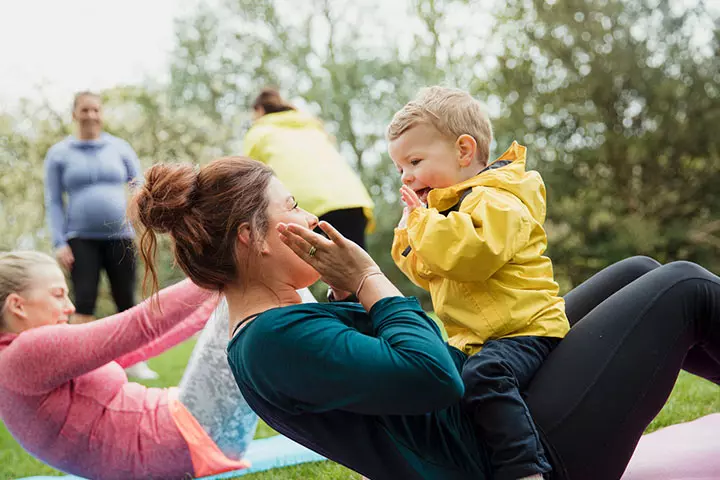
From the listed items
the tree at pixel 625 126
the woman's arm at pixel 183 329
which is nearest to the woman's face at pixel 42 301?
the woman's arm at pixel 183 329

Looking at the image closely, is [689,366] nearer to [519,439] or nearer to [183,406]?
[519,439]

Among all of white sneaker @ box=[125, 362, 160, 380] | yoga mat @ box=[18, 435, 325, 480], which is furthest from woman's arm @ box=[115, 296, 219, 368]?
white sneaker @ box=[125, 362, 160, 380]

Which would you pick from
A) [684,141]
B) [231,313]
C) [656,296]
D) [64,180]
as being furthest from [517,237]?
[684,141]

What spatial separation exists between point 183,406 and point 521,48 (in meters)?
11.9

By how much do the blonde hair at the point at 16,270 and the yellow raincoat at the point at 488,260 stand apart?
1532mm

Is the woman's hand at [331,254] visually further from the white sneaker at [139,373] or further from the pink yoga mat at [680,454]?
the white sneaker at [139,373]

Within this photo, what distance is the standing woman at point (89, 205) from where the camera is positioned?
189 inches

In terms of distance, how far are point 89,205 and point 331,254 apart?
3.79 m

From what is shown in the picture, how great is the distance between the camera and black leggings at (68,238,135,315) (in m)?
4.71

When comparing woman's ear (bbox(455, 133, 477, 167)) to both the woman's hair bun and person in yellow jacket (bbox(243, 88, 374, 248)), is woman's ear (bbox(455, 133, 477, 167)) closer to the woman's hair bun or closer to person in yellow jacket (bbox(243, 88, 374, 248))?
the woman's hair bun

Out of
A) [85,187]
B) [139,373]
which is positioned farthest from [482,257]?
[139,373]

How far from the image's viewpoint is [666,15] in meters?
12.0

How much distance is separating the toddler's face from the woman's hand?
1.66 feet

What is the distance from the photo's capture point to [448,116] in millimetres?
1966
